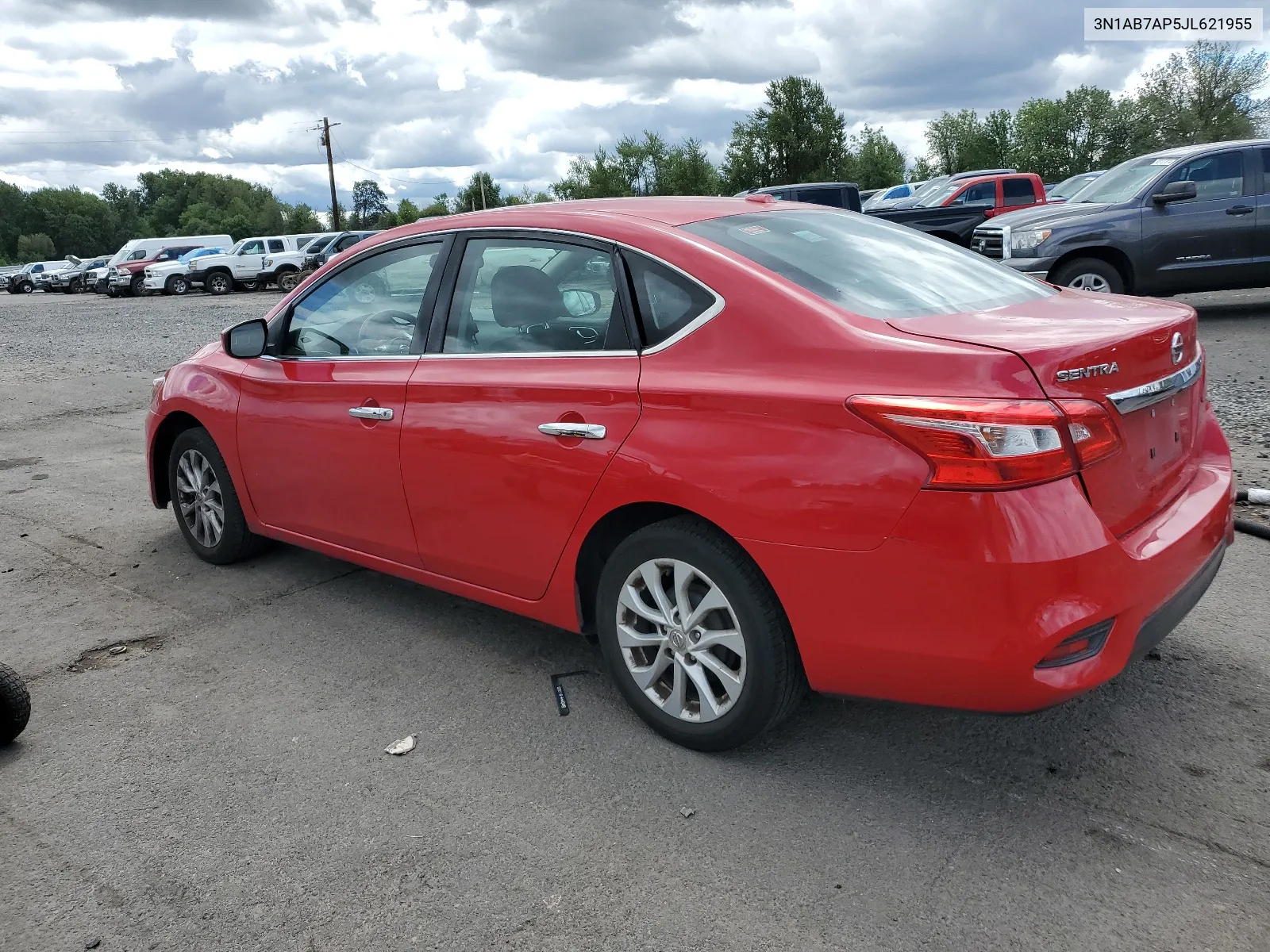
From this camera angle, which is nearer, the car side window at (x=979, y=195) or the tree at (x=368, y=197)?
the car side window at (x=979, y=195)

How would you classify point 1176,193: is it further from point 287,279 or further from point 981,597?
point 287,279

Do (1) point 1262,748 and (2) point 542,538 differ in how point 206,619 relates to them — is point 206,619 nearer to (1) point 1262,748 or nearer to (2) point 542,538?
(2) point 542,538

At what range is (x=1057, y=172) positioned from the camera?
254ft

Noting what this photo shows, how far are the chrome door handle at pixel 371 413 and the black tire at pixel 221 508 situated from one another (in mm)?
1186

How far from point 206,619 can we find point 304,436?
0.92 meters

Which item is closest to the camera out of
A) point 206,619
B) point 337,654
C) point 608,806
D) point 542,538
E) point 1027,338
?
point 1027,338

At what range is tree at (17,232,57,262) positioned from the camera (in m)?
125

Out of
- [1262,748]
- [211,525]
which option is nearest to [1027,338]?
[1262,748]

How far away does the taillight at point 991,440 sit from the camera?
8.26 feet

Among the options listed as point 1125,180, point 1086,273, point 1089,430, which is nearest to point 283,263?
point 1125,180

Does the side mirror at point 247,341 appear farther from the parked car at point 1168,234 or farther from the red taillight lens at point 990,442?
the parked car at point 1168,234

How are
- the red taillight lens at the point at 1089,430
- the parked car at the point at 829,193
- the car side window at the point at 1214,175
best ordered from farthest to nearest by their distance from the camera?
the parked car at the point at 829,193 < the car side window at the point at 1214,175 < the red taillight lens at the point at 1089,430

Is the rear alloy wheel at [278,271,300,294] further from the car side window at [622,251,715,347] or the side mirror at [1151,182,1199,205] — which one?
the car side window at [622,251,715,347]

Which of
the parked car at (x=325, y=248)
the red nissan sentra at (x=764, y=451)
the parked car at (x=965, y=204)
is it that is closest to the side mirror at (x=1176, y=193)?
the parked car at (x=965, y=204)
